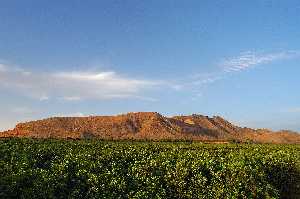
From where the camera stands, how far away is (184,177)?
30641 mm

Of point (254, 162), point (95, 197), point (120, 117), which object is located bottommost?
point (95, 197)

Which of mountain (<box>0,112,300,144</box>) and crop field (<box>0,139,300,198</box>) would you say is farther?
mountain (<box>0,112,300,144</box>)

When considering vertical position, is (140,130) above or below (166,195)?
above

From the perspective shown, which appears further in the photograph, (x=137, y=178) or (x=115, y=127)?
(x=115, y=127)

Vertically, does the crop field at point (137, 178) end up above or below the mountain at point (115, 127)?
below

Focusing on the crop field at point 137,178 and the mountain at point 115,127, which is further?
the mountain at point 115,127

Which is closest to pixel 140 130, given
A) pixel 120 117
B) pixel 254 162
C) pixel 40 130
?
pixel 120 117

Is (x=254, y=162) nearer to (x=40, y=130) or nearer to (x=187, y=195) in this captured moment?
(x=187, y=195)

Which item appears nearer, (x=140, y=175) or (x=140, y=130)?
(x=140, y=175)

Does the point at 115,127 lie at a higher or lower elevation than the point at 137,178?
higher

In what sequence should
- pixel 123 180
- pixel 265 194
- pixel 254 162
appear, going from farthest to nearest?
pixel 254 162 < pixel 265 194 < pixel 123 180

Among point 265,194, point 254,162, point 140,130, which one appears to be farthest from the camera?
point 140,130

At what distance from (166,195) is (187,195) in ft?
4.42

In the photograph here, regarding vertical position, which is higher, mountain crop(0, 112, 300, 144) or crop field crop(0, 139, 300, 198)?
mountain crop(0, 112, 300, 144)
